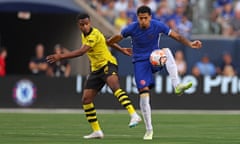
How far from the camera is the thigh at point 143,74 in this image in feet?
53.9

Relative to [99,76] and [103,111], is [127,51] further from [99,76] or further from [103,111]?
[103,111]

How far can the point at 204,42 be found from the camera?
3117 cm

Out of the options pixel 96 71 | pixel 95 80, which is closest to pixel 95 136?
pixel 95 80

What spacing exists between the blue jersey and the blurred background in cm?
1193

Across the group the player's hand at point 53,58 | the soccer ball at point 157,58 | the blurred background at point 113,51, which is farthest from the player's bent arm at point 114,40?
the blurred background at point 113,51

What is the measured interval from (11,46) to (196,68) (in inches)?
304

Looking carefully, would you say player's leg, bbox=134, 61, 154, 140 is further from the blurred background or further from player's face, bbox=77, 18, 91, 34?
the blurred background

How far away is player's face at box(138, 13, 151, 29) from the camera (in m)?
16.1

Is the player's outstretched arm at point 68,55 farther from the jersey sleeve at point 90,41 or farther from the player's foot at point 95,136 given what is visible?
the player's foot at point 95,136

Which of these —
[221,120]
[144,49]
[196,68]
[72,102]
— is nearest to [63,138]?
[144,49]

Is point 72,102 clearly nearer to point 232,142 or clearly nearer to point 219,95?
point 219,95

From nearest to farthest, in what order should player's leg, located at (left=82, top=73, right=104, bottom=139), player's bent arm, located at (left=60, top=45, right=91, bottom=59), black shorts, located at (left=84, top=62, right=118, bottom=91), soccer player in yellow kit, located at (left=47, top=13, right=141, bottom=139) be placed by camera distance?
player's bent arm, located at (left=60, top=45, right=91, bottom=59)
soccer player in yellow kit, located at (left=47, top=13, right=141, bottom=139)
player's leg, located at (left=82, top=73, right=104, bottom=139)
black shorts, located at (left=84, top=62, right=118, bottom=91)

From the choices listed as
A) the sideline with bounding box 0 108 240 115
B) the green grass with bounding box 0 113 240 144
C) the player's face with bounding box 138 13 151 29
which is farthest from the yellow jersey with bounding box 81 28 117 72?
the sideline with bounding box 0 108 240 115

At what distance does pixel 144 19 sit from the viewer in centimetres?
1620
